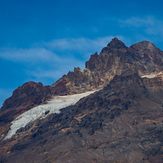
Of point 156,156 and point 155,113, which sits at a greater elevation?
point 155,113

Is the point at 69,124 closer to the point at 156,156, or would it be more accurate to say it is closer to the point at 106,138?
the point at 106,138

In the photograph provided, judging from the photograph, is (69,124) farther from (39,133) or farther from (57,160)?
(57,160)

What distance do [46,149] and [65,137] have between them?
36.4ft

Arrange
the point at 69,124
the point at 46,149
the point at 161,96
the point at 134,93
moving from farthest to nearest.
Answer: the point at 161,96, the point at 134,93, the point at 69,124, the point at 46,149

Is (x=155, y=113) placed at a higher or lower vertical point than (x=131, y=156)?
higher

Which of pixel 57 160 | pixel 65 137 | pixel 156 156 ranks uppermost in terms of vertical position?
pixel 65 137

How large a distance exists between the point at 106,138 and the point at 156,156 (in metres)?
25.3

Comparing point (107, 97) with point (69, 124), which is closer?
point (69, 124)

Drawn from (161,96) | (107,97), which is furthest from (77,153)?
(161,96)

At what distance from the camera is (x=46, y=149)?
139 metres

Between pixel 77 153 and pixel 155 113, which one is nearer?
pixel 77 153

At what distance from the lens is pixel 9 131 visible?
18550cm

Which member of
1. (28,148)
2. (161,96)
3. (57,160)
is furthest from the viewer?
(161,96)

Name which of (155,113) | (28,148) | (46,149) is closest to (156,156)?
(155,113)
